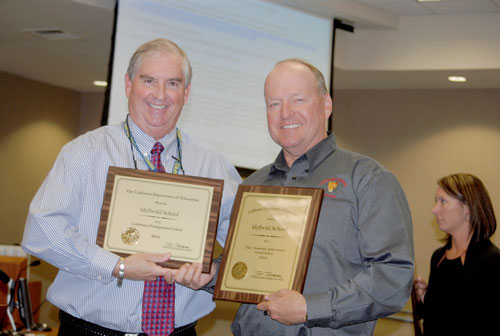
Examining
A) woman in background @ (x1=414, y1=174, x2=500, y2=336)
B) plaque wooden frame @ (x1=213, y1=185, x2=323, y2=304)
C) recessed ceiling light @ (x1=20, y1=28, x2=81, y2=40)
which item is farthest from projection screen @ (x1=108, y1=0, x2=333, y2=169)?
plaque wooden frame @ (x1=213, y1=185, x2=323, y2=304)

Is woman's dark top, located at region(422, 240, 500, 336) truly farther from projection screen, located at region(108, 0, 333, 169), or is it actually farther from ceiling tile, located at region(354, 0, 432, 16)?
ceiling tile, located at region(354, 0, 432, 16)

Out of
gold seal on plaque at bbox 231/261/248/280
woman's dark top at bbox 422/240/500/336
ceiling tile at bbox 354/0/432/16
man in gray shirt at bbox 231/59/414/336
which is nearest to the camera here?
man in gray shirt at bbox 231/59/414/336

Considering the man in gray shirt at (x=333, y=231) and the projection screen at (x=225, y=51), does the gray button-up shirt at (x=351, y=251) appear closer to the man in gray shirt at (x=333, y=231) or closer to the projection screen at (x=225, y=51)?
the man in gray shirt at (x=333, y=231)

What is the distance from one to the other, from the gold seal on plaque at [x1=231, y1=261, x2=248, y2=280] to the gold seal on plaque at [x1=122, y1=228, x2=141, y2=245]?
1.11ft

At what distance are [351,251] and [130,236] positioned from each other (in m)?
0.73

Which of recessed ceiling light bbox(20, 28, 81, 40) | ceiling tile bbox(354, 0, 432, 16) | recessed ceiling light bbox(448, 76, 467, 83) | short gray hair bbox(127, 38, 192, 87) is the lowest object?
short gray hair bbox(127, 38, 192, 87)

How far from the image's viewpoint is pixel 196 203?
213 centimetres

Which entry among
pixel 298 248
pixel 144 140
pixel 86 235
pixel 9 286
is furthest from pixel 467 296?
pixel 9 286

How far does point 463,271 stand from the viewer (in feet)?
11.0

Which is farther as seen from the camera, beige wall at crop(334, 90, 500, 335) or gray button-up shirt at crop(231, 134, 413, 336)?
beige wall at crop(334, 90, 500, 335)

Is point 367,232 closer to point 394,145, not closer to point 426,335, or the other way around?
point 426,335

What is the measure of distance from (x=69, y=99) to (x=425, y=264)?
6154mm

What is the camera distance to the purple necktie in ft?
6.93

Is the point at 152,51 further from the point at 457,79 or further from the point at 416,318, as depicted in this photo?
the point at 457,79
